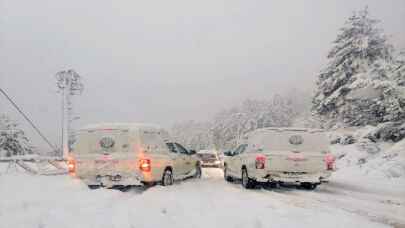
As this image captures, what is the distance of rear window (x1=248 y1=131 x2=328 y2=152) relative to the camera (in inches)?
532

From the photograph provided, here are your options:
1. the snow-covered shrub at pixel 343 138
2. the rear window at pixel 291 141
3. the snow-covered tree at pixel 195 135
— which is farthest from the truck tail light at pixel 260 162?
the snow-covered tree at pixel 195 135

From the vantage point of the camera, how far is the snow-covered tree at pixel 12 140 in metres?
54.9

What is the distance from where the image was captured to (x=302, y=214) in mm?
8047

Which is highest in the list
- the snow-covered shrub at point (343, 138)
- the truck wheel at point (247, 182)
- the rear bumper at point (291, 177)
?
the snow-covered shrub at point (343, 138)

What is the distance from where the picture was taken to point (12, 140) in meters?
55.7

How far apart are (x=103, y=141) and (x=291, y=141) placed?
557cm

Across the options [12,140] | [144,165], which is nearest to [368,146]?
[144,165]

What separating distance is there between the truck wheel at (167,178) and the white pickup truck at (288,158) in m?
2.35

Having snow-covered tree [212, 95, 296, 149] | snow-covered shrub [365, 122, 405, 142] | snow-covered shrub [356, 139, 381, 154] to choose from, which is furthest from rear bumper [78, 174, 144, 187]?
snow-covered tree [212, 95, 296, 149]

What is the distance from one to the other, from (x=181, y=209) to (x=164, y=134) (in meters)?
6.47

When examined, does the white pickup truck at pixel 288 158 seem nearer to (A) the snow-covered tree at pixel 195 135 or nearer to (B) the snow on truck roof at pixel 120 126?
(B) the snow on truck roof at pixel 120 126

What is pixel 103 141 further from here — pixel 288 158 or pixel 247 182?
pixel 288 158

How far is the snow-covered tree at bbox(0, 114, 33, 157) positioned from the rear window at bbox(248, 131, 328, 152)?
46.6 meters

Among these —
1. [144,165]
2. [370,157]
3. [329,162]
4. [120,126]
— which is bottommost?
[370,157]
